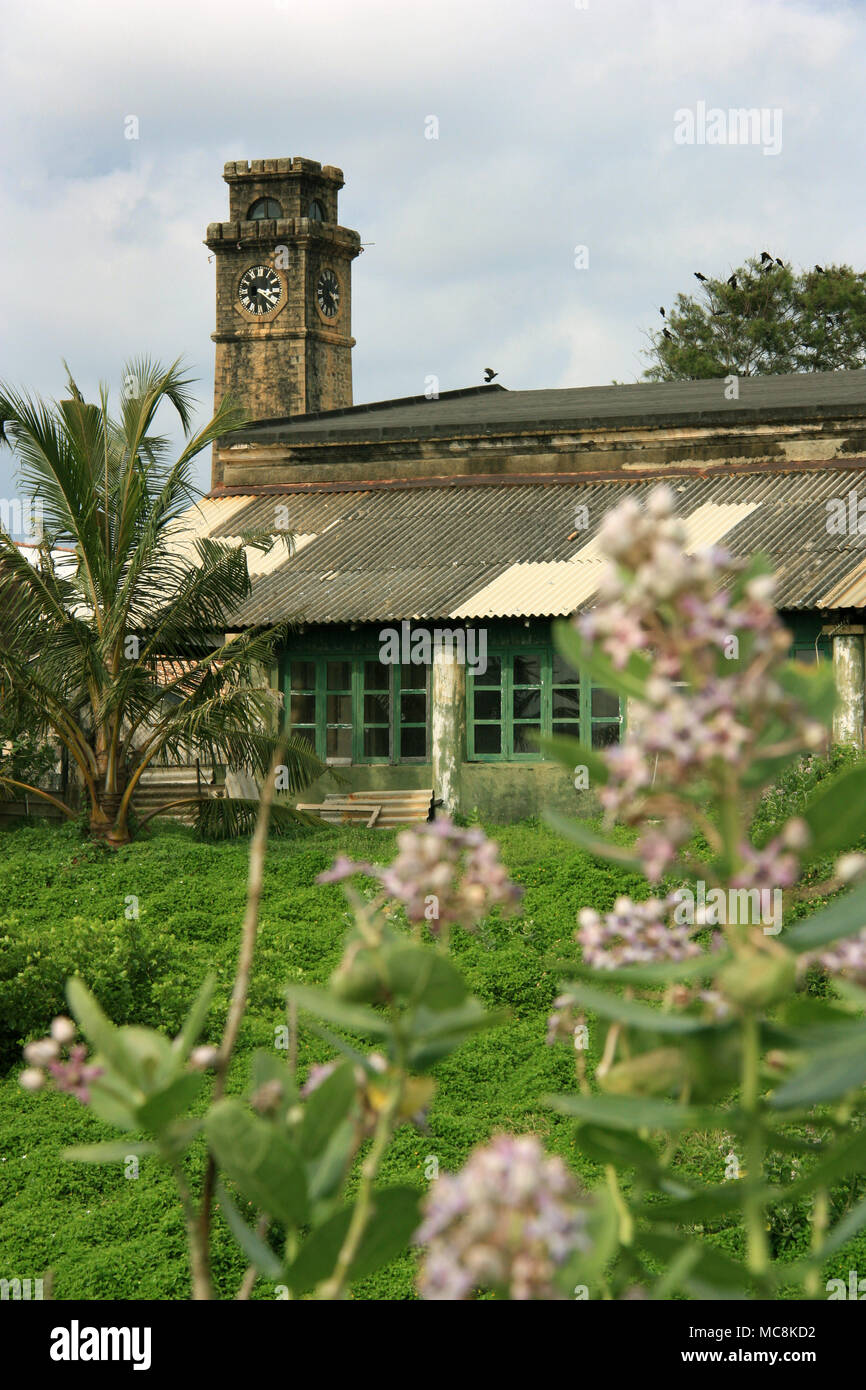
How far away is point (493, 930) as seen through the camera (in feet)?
40.1

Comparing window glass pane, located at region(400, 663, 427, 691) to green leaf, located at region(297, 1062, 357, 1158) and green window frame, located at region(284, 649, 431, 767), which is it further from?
green leaf, located at region(297, 1062, 357, 1158)

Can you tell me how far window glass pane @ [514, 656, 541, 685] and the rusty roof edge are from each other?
157 inches

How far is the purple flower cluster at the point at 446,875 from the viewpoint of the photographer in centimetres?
131

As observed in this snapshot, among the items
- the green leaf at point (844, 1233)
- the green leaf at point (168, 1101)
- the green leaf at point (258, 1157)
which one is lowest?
the green leaf at point (844, 1233)

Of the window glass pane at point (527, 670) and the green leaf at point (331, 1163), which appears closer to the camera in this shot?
the green leaf at point (331, 1163)

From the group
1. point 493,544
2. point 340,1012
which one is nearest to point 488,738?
point 493,544

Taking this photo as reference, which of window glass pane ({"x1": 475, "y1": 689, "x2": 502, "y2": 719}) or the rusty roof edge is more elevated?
the rusty roof edge

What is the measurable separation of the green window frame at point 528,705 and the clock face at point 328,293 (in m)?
31.7

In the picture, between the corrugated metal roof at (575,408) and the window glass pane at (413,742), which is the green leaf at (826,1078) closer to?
the window glass pane at (413,742)

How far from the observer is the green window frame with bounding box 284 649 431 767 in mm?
18031

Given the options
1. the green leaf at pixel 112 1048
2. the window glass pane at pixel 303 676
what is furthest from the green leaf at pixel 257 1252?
the window glass pane at pixel 303 676

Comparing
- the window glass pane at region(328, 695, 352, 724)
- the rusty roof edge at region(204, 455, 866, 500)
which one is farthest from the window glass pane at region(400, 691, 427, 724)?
the rusty roof edge at region(204, 455, 866, 500)

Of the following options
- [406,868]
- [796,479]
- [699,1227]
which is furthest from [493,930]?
[406,868]

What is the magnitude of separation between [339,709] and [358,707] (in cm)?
34
